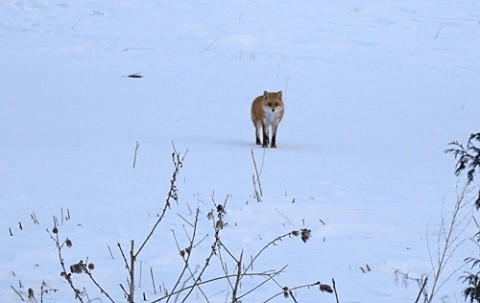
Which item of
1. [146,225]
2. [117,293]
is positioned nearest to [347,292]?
[117,293]

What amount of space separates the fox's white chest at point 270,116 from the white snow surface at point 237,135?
0.47 m

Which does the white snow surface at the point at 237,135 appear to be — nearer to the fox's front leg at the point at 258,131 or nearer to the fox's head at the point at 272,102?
the fox's front leg at the point at 258,131

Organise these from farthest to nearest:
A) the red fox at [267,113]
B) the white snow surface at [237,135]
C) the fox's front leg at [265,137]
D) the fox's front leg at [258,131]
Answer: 1. the red fox at [267,113]
2. the fox's front leg at [258,131]
3. the fox's front leg at [265,137]
4. the white snow surface at [237,135]

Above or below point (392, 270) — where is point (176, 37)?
above

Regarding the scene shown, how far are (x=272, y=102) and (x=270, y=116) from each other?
0.24 meters

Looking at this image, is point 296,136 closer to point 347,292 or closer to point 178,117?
point 178,117

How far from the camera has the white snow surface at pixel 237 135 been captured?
5.90m

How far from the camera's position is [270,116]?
44.3 feet

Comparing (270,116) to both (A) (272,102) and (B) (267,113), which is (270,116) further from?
(A) (272,102)

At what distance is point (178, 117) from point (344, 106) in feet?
10.4

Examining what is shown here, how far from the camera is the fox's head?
1355cm

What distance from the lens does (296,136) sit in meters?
14.4

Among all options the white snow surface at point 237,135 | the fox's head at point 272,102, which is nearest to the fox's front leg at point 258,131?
the fox's head at point 272,102

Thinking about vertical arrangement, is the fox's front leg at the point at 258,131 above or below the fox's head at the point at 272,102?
below
